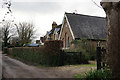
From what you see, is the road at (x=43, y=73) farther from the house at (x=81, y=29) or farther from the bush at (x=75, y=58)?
the house at (x=81, y=29)

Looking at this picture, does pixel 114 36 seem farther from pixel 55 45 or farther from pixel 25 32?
pixel 25 32

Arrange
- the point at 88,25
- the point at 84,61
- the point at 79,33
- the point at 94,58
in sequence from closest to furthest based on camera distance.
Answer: the point at 84,61, the point at 94,58, the point at 79,33, the point at 88,25

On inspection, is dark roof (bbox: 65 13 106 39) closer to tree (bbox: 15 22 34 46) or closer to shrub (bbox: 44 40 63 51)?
shrub (bbox: 44 40 63 51)

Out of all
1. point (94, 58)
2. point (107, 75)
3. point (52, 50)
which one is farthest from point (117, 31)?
point (94, 58)

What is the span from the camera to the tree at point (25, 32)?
130ft

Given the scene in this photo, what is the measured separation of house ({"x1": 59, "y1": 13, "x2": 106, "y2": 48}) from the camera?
71.5ft

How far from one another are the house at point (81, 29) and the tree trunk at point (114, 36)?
14.7 metres

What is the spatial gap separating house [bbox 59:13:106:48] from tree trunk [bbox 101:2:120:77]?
14.7 meters

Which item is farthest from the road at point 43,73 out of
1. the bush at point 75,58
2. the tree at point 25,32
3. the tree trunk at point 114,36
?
the tree at point 25,32

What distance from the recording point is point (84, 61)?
44.4ft

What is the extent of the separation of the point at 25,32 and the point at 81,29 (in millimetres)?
22697

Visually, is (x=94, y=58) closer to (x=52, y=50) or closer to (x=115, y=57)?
(x=52, y=50)

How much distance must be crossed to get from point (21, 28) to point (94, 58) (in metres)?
30.6

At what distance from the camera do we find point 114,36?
19.2ft
